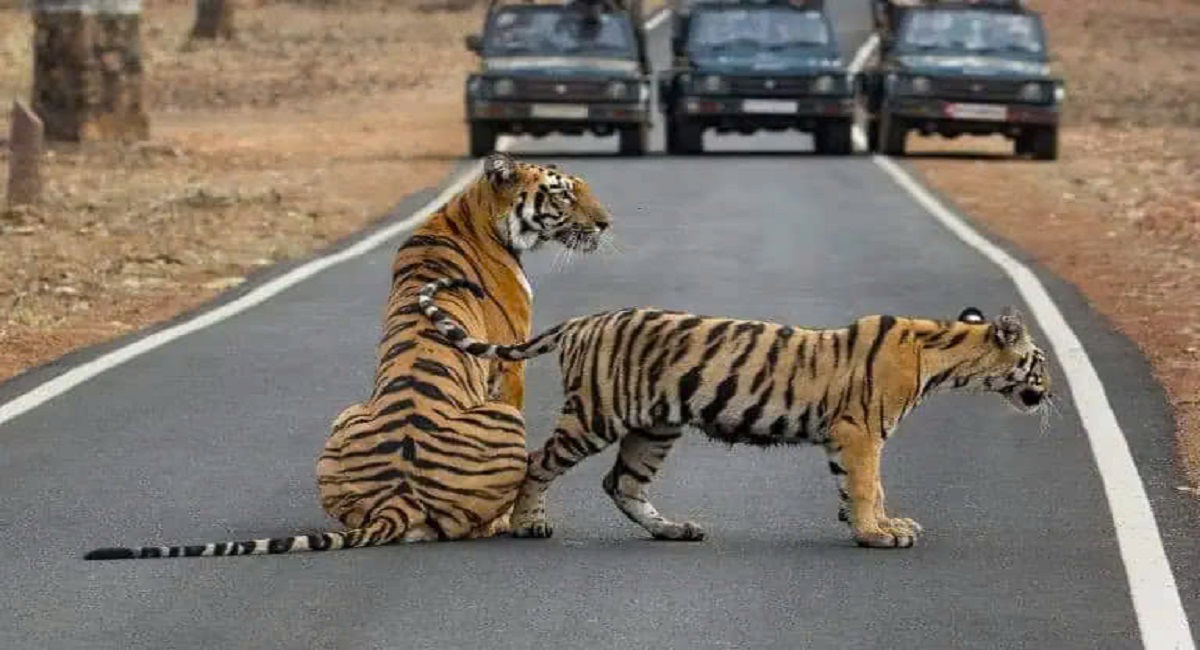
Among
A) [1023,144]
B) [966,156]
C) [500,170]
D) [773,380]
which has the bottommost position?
[966,156]

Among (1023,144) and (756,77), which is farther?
(1023,144)

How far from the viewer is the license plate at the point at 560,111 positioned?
34000mm

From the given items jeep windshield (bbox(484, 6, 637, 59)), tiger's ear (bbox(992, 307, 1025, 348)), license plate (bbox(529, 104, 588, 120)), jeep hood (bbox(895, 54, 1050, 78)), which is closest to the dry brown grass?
license plate (bbox(529, 104, 588, 120))

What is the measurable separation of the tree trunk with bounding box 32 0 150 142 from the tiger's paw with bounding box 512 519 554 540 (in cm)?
2287

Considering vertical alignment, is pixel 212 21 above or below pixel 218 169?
below

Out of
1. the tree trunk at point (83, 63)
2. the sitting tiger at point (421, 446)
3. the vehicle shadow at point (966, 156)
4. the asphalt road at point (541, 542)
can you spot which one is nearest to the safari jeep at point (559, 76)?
the vehicle shadow at point (966, 156)

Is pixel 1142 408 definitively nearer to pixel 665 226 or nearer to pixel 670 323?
pixel 670 323

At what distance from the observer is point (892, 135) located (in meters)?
36.0

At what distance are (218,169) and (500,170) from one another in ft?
69.4

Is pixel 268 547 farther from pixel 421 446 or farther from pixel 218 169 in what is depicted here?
Answer: pixel 218 169

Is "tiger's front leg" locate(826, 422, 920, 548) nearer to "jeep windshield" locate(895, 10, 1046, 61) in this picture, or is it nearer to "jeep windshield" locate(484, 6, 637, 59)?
"jeep windshield" locate(484, 6, 637, 59)

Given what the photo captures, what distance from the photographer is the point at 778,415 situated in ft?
32.4

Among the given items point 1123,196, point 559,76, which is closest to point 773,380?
point 1123,196

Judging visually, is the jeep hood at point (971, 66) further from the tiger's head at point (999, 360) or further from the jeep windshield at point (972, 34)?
the tiger's head at point (999, 360)
